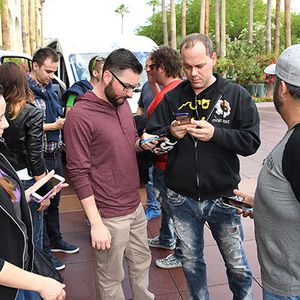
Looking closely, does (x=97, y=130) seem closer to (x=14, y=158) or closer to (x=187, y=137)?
(x=187, y=137)

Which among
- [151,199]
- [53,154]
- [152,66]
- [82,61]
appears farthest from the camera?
[82,61]

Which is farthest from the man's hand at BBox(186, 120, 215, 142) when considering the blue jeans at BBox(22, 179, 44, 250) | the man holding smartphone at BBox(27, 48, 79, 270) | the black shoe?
the black shoe

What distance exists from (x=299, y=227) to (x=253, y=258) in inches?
87.7

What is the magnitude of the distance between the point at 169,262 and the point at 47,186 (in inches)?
63.5

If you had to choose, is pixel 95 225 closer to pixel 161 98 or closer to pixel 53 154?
pixel 161 98

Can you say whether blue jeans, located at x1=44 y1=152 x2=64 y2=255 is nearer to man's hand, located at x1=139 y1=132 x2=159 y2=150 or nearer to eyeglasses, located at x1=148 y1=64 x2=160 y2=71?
eyeglasses, located at x1=148 y1=64 x2=160 y2=71

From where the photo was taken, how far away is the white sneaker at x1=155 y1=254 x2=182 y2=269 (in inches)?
141

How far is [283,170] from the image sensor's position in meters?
1.58

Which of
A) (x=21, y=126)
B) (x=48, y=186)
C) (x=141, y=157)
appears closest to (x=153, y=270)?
(x=141, y=157)

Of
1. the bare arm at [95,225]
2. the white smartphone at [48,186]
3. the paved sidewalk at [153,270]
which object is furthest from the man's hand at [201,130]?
the paved sidewalk at [153,270]

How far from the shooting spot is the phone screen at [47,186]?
2529mm

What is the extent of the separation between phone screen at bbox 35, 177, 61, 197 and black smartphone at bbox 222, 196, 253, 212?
110 cm

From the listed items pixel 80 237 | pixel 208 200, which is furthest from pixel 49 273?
pixel 80 237

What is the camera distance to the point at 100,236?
89.1 inches
